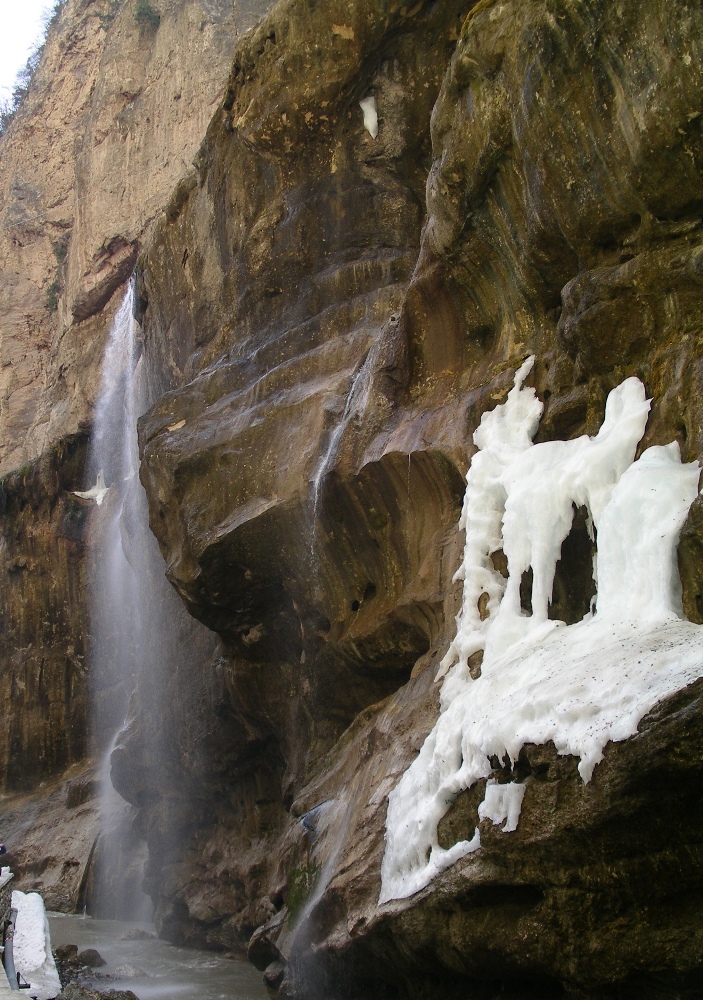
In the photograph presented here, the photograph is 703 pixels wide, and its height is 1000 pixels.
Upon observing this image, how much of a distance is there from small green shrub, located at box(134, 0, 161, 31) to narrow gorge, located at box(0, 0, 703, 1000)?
12781mm

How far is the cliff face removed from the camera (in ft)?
19.5

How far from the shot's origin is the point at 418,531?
10.5 m

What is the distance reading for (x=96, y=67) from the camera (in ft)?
103

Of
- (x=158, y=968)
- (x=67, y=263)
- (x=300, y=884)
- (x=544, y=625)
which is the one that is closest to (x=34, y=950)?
A: (x=300, y=884)

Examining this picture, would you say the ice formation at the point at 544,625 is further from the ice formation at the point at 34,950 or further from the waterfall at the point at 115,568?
the waterfall at the point at 115,568

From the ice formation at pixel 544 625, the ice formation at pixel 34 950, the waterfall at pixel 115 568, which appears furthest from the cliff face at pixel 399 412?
the waterfall at pixel 115 568

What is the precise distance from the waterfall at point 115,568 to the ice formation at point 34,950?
26.1ft

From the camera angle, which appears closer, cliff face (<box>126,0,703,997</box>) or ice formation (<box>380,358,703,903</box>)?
ice formation (<box>380,358,703,903</box>)

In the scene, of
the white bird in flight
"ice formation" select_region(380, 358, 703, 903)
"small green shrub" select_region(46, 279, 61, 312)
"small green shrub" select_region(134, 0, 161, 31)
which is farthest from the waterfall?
"ice formation" select_region(380, 358, 703, 903)

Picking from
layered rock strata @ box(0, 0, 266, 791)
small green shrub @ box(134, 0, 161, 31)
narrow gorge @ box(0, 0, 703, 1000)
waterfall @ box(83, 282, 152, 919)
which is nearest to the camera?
narrow gorge @ box(0, 0, 703, 1000)

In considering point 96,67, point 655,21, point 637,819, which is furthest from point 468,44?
point 96,67

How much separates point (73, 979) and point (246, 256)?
943cm

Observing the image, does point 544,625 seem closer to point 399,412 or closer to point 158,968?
point 399,412

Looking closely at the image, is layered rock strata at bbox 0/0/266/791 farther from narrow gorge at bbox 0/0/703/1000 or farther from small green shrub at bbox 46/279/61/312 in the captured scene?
narrow gorge at bbox 0/0/703/1000
